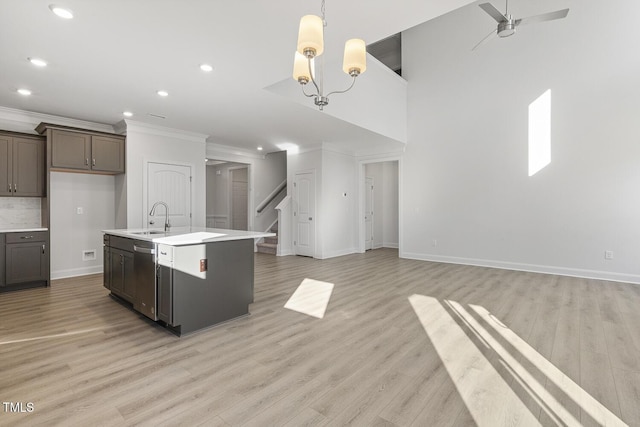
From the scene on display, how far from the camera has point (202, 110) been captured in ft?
15.7

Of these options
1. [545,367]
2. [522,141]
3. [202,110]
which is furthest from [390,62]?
[545,367]

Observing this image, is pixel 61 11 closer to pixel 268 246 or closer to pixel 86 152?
pixel 86 152

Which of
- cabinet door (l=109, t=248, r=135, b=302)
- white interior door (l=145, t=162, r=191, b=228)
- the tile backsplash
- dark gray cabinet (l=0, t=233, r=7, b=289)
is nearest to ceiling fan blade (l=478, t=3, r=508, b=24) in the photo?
cabinet door (l=109, t=248, r=135, b=302)

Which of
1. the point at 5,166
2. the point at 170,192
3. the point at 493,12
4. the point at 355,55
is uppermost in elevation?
the point at 493,12

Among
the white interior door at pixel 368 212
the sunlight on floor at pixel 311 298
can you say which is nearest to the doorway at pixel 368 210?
the white interior door at pixel 368 212

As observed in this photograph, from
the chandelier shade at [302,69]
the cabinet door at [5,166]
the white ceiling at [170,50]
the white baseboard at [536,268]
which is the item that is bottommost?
the white baseboard at [536,268]

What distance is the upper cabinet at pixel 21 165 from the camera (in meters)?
4.48

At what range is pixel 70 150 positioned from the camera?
15.8 feet

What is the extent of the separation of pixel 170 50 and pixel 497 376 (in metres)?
3.91

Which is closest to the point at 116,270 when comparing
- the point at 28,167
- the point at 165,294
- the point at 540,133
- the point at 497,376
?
the point at 165,294

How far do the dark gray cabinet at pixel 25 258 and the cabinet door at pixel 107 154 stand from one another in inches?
50.1

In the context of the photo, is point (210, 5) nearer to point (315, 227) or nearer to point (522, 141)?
point (315, 227)

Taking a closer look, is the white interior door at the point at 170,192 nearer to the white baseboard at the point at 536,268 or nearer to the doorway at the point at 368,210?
the doorway at the point at 368,210

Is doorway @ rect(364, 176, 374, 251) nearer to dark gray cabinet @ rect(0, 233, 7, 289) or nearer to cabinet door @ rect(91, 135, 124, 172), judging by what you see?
cabinet door @ rect(91, 135, 124, 172)
